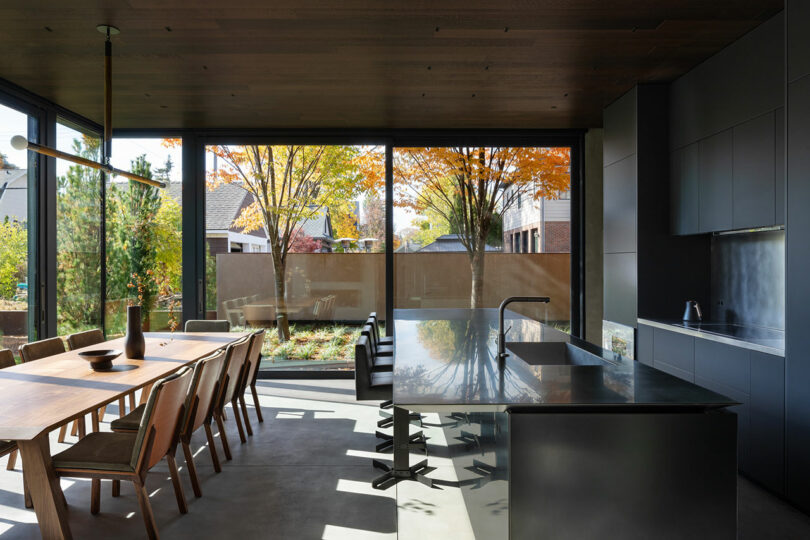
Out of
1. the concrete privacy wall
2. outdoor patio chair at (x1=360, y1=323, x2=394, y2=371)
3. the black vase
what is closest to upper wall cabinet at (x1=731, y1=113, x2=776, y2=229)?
outdoor patio chair at (x1=360, y1=323, x2=394, y2=371)

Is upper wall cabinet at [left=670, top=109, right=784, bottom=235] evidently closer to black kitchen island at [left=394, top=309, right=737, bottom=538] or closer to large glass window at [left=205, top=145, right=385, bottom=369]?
black kitchen island at [left=394, top=309, right=737, bottom=538]

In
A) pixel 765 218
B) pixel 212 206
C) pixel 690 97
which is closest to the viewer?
pixel 765 218

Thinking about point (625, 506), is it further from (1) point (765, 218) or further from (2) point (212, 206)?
(2) point (212, 206)

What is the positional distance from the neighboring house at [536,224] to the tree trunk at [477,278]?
33cm

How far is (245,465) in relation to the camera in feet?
11.8

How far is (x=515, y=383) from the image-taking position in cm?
204

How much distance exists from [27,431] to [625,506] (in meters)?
2.26

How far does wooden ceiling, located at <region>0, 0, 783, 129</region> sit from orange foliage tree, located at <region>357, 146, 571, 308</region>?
2.20 feet

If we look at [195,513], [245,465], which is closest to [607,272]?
[245,465]

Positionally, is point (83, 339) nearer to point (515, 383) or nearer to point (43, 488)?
point (43, 488)

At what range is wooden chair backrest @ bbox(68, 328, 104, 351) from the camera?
4.15 metres

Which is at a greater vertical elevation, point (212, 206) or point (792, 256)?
point (212, 206)

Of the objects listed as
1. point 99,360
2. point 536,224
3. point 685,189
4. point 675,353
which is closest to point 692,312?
point 675,353

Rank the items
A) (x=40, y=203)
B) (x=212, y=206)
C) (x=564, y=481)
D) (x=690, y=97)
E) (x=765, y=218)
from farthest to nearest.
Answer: (x=212, y=206)
(x=40, y=203)
(x=690, y=97)
(x=765, y=218)
(x=564, y=481)
